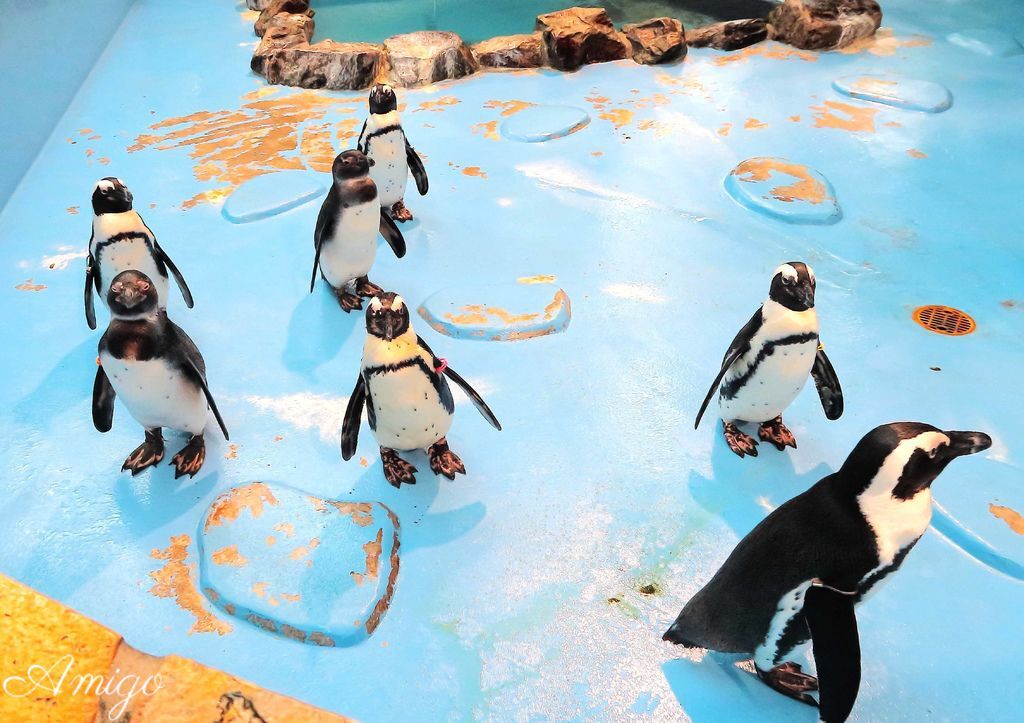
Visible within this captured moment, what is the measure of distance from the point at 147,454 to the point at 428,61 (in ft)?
Answer: 12.0

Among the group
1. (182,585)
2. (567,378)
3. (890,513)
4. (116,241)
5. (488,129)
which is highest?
(890,513)

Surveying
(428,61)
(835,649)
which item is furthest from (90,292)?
(428,61)

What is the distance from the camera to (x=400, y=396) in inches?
88.5

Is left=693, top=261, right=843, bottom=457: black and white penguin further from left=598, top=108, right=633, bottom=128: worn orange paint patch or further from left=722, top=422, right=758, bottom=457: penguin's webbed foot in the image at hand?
left=598, top=108, right=633, bottom=128: worn orange paint patch

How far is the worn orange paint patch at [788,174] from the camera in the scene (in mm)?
3838

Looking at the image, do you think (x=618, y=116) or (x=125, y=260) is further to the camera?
(x=618, y=116)

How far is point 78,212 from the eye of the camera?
155 inches

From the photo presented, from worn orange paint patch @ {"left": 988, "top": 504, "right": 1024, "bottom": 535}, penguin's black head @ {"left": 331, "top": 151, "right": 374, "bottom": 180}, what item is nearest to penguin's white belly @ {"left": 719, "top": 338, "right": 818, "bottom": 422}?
worn orange paint patch @ {"left": 988, "top": 504, "right": 1024, "bottom": 535}

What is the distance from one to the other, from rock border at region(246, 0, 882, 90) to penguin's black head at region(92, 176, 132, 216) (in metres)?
2.74

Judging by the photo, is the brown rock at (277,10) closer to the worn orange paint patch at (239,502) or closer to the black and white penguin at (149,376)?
the black and white penguin at (149,376)

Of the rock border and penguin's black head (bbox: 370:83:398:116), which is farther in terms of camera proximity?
the rock border

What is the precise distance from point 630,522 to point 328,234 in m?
A: 1.67

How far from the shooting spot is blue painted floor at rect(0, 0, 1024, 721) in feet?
6.58

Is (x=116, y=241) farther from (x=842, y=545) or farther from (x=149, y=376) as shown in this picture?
Result: (x=842, y=545)
